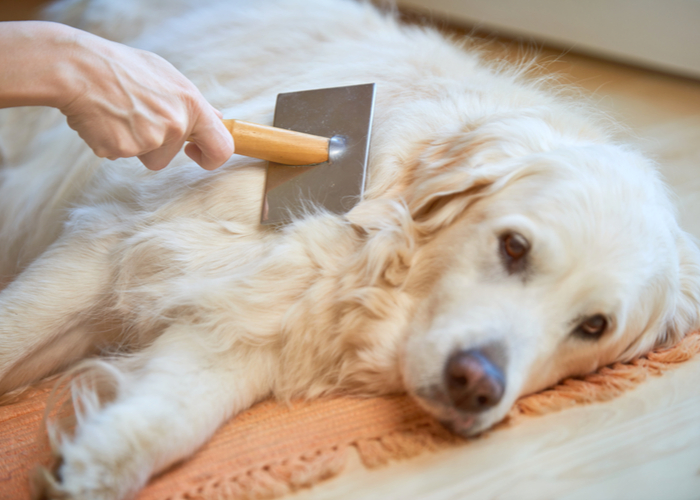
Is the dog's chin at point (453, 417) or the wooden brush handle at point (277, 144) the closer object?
the dog's chin at point (453, 417)

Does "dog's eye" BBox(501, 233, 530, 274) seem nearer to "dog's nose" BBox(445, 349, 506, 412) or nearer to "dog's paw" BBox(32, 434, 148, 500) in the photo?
"dog's nose" BBox(445, 349, 506, 412)

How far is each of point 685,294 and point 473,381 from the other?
84cm

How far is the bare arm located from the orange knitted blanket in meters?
0.70

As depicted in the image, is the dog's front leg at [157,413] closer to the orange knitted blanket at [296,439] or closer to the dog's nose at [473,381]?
the orange knitted blanket at [296,439]

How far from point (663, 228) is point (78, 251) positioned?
157cm

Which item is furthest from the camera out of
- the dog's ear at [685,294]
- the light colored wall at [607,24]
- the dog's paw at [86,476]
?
the light colored wall at [607,24]

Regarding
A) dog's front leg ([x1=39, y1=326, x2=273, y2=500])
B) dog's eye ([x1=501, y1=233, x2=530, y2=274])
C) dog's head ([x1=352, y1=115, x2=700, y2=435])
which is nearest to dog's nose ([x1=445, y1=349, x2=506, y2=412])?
dog's head ([x1=352, y1=115, x2=700, y2=435])

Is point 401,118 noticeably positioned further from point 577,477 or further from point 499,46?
point 499,46

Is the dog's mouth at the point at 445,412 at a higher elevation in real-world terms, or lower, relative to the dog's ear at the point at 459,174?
lower

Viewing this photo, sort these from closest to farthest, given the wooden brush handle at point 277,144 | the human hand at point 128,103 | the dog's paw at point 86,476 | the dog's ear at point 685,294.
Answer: the dog's paw at point 86,476
the human hand at point 128,103
the wooden brush handle at point 277,144
the dog's ear at point 685,294

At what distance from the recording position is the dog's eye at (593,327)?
1296 millimetres

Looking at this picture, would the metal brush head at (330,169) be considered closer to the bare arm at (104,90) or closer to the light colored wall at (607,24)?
the bare arm at (104,90)

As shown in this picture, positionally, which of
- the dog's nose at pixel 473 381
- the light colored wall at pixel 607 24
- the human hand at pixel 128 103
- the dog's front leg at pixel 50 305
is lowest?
the dog's front leg at pixel 50 305

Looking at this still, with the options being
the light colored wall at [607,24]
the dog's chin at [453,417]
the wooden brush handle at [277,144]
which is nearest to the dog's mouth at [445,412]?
the dog's chin at [453,417]
